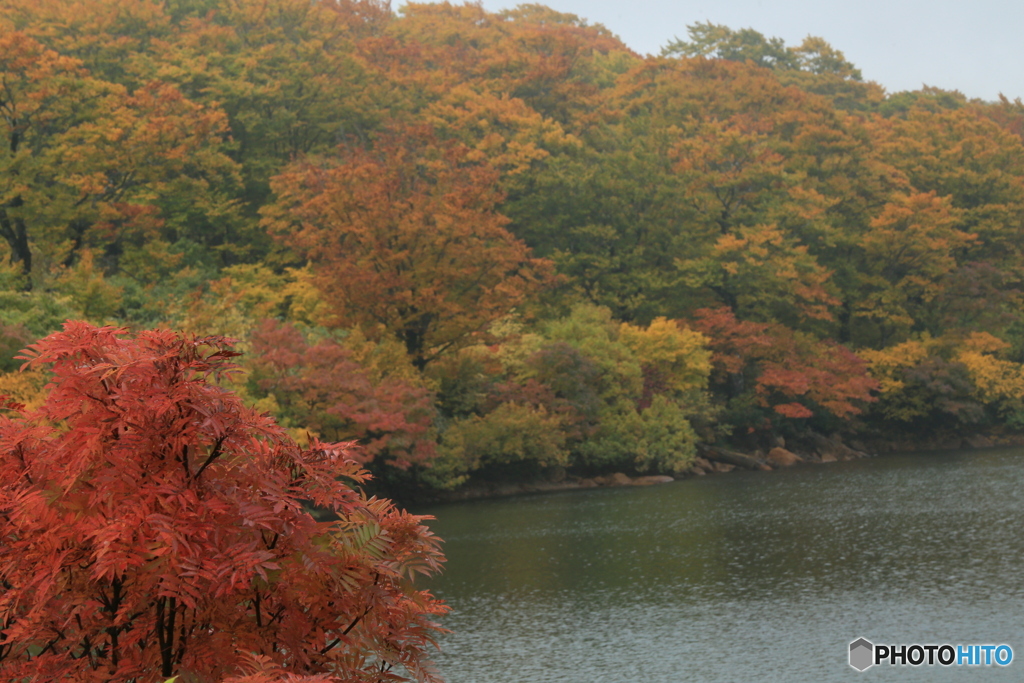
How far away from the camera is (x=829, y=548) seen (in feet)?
46.6

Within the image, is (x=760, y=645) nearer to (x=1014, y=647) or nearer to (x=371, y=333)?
(x=1014, y=647)

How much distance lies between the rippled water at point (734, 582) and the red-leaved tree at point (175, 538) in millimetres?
6401

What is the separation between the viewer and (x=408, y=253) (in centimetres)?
2361

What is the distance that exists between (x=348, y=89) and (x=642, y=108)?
38.3ft

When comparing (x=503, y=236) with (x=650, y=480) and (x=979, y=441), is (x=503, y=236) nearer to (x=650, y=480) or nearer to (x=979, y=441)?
(x=650, y=480)

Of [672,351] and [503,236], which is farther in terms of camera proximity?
[672,351]

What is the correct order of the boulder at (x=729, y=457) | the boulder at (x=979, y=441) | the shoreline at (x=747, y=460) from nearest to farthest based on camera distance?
the shoreline at (x=747, y=460), the boulder at (x=729, y=457), the boulder at (x=979, y=441)

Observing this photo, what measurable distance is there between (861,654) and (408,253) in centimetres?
1665

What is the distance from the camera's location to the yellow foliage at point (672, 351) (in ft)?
87.4

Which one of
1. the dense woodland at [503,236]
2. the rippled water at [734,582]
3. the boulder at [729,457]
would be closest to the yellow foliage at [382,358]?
the dense woodland at [503,236]

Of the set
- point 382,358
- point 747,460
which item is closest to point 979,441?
point 747,460

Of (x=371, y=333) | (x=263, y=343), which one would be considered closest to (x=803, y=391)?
(x=371, y=333)

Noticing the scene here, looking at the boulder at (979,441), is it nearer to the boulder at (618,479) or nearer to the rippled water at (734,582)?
the rippled water at (734,582)

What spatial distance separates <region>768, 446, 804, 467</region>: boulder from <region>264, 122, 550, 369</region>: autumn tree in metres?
9.27
